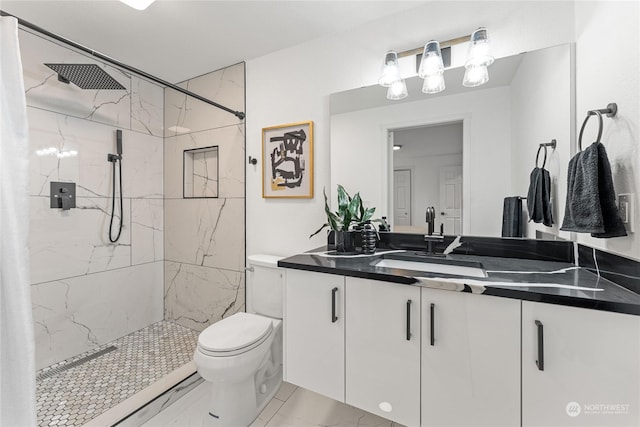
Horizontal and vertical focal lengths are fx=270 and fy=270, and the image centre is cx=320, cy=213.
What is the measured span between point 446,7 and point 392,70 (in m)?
0.43

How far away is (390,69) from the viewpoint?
1607mm

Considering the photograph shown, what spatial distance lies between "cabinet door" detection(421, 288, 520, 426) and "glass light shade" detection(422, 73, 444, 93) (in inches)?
44.7

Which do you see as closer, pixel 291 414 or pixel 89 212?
pixel 291 414

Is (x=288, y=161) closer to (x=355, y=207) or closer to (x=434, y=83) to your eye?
(x=355, y=207)

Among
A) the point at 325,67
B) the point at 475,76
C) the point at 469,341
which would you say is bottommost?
the point at 469,341

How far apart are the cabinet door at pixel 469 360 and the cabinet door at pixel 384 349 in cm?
5

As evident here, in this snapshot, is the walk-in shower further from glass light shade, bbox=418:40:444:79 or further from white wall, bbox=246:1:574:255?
glass light shade, bbox=418:40:444:79

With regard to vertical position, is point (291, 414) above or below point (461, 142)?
below

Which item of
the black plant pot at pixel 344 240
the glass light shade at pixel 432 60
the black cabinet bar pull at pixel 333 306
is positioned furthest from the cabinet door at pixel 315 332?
the glass light shade at pixel 432 60

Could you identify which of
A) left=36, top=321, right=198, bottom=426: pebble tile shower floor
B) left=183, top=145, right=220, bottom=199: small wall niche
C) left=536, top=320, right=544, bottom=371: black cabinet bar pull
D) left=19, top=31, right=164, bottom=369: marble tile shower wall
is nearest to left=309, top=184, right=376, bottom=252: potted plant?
left=536, top=320, right=544, bottom=371: black cabinet bar pull

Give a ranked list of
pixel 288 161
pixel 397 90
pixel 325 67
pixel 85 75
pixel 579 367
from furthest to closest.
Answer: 1. pixel 288 161
2. pixel 325 67
3. pixel 85 75
4. pixel 397 90
5. pixel 579 367

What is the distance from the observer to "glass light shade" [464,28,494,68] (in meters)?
1.39

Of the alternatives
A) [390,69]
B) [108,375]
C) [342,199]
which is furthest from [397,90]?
[108,375]

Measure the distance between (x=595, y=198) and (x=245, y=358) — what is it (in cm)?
167
